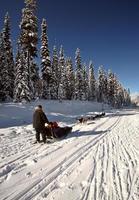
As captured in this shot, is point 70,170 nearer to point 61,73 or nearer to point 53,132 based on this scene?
point 53,132

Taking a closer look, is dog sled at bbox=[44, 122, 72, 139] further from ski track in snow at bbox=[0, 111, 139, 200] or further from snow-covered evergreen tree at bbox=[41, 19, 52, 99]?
snow-covered evergreen tree at bbox=[41, 19, 52, 99]

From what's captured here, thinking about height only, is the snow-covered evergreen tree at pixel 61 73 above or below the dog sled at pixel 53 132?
above

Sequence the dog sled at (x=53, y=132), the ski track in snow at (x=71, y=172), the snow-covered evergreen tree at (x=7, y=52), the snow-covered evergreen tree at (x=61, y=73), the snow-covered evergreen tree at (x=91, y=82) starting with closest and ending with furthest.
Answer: the ski track in snow at (x=71, y=172) < the dog sled at (x=53, y=132) < the snow-covered evergreen tree at (x=7, y=52) < the snow-covered evergreen tree at (x=61, y=73) < the snow-covered evergreen tree at (x=91, y=82)

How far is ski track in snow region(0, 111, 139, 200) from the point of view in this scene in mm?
5762

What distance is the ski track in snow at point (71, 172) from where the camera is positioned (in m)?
5.76

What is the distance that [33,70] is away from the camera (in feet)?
149

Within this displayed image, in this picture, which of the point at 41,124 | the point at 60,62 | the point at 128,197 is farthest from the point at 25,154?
the point at 60,62

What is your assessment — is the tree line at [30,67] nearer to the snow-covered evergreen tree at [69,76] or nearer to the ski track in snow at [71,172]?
the snow-covered evergreen tree at [69,76]

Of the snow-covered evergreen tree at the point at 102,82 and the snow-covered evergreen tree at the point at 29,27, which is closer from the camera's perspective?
the snow-covered evergreen tree at the point at 29,27

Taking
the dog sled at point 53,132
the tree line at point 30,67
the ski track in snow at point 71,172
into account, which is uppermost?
the tree line at point 30,67

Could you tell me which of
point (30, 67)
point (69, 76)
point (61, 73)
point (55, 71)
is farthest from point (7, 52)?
point (69, 76)

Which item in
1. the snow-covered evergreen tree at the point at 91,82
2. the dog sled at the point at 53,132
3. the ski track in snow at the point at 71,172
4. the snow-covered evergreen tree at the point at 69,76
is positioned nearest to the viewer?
the ski track in snow at the point at 71,172

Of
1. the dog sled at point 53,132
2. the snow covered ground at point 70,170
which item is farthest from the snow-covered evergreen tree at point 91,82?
the snow covered ground at point 70,170

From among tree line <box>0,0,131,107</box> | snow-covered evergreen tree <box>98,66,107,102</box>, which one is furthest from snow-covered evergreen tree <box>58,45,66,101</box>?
snow-covered evergreen tree <box>98,66,107,102</box>
